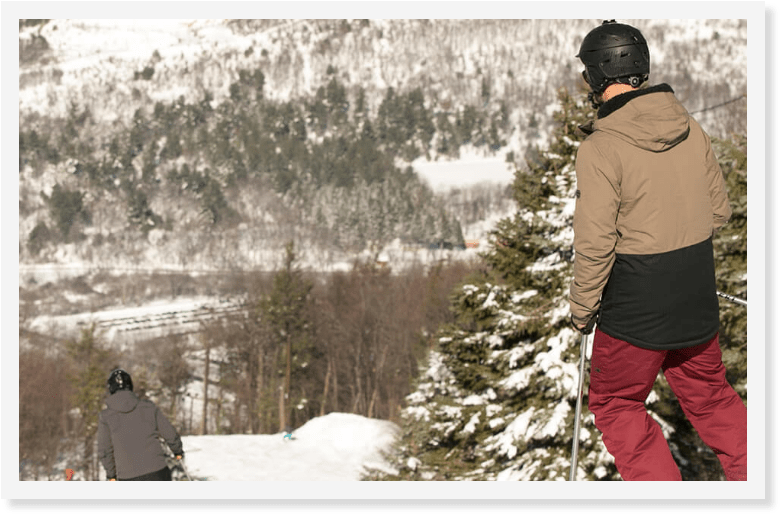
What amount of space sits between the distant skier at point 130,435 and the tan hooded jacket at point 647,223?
3.04 meters

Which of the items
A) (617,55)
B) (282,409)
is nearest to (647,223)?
(617,55)

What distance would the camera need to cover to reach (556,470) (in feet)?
39.8

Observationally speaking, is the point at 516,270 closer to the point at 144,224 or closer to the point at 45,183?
the point at 144,224

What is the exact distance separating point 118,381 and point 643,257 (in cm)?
337

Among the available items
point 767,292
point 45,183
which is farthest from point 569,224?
point 45,183

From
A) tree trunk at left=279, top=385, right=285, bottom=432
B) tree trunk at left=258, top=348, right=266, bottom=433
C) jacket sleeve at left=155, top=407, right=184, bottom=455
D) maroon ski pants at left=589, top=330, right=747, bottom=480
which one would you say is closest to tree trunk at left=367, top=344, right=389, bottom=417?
tree trunk at left=279, top=385, right=285, bottom=432

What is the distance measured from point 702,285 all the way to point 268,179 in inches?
A: 7138

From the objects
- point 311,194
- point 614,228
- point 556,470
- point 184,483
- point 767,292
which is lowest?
point 556,470

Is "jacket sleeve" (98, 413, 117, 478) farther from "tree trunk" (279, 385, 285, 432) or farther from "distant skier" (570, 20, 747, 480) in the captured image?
"tree trunk" (279, 385, 285, 432)

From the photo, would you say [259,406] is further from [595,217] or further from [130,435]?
[595,217]

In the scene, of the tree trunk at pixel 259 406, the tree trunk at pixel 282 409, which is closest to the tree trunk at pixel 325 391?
the tree trunk at pixel 282 409

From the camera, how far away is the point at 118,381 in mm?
4562

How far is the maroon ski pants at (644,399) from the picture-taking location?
265cm

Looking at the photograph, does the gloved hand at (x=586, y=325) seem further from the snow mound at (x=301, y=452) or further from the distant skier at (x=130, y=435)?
the snow mound at (x=301, y=452)
